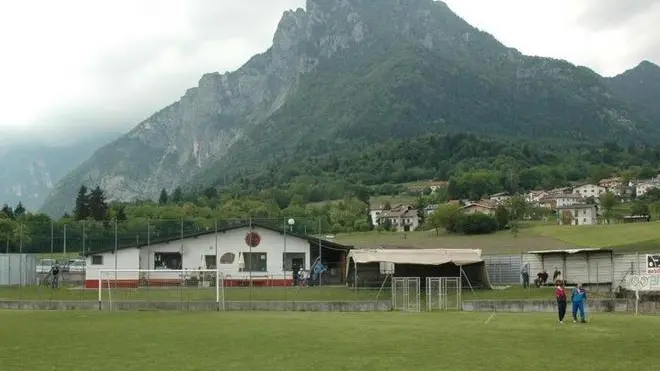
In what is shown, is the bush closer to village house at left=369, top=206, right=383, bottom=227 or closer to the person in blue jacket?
village house at left=369, top=206, right=383, bottom=227

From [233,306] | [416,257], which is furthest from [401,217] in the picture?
[233,306]

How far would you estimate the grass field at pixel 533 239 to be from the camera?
260 feet

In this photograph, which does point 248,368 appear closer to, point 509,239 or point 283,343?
point 283,343

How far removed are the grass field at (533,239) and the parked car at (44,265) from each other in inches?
1168

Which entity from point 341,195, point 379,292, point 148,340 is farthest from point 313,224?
point 341,195

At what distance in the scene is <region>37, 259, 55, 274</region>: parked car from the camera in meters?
56.5

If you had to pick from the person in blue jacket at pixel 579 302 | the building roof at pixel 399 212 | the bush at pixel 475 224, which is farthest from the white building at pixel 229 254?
the building roof at pixel 399 212

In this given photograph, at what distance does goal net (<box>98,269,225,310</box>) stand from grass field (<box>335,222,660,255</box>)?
1017 inches

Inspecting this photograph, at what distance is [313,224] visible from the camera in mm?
55844

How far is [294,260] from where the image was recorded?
5634 cm

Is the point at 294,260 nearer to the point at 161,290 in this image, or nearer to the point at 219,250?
the point at 219,250

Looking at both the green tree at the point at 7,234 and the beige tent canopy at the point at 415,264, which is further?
the green tree at the point at 7,234

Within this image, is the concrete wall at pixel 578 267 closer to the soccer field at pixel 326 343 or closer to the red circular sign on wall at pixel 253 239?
the soccer field at pixel 326 343

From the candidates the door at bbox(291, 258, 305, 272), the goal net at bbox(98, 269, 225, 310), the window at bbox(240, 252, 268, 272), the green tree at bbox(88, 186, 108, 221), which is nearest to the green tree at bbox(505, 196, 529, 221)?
the green tree at bbox(88, 186, 108, 221)
